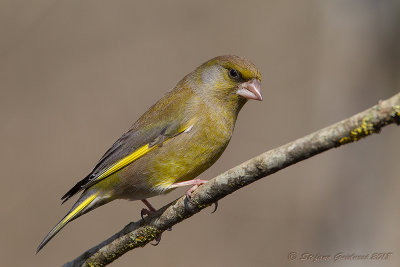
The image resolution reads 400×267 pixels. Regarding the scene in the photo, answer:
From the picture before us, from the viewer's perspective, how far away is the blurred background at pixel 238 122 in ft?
22.0

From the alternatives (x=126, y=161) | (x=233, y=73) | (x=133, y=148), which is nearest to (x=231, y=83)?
(x=233, y=73)

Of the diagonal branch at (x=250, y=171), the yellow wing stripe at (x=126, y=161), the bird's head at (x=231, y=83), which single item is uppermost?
the bird's head at (x=231, y=83)

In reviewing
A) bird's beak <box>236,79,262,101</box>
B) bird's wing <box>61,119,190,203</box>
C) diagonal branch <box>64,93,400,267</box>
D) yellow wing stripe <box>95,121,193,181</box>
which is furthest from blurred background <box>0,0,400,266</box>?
diagonal branch <box>64,93,400,267</box>

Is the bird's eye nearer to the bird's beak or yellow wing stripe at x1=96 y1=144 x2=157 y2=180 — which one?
the bird's beak

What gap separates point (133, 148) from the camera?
5094 millimetres

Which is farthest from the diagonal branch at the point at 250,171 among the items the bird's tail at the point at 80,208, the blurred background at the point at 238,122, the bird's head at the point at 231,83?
the blurred background at the point at 238,122

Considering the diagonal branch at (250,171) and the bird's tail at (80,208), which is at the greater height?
the bird's tail at (80,208)

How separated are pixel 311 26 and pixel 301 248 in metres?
5.42

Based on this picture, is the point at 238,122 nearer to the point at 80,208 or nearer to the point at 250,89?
the point at 250,89

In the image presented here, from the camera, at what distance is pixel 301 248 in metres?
8.30

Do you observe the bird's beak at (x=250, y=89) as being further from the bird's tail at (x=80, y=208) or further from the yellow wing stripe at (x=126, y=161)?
the bird's tail at (x=80, y=208)

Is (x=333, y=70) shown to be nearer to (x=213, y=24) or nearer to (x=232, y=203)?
(x=232, y=203)

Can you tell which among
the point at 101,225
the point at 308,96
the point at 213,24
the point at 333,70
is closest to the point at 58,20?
the point at 213,24

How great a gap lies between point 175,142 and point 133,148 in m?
0.47
